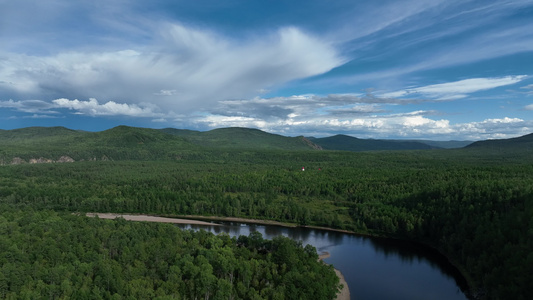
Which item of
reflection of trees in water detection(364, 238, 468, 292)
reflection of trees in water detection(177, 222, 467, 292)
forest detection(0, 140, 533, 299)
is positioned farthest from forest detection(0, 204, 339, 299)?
reflection of trees in water detection(364, 238, 468, 292)

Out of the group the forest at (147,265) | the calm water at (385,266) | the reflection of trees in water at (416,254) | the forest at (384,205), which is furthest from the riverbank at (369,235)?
the forest at (147,265)

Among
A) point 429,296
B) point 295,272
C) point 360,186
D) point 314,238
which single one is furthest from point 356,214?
point 295,272

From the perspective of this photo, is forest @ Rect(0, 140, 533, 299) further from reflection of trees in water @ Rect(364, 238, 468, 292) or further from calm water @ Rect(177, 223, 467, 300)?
calm water @ Rect(177, 223, 467, 300)

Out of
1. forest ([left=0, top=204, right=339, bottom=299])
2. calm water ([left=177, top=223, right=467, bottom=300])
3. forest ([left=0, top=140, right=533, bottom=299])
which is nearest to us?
forest ([left=0, top=204, right=339, bottom=299])

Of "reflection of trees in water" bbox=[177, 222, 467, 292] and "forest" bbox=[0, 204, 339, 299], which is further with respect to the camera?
"reflection of trees in water" bbox=[177, 222, 467, 292]

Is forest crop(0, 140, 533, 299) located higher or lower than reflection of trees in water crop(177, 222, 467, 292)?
higher

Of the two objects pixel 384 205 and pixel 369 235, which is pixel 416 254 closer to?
pixel 369 235

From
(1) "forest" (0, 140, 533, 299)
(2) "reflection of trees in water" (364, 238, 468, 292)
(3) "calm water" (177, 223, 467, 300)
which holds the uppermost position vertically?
(1) "forest" (0, 140, 533, 299)

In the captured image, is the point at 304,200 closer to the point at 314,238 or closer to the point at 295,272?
the point at 314,238
